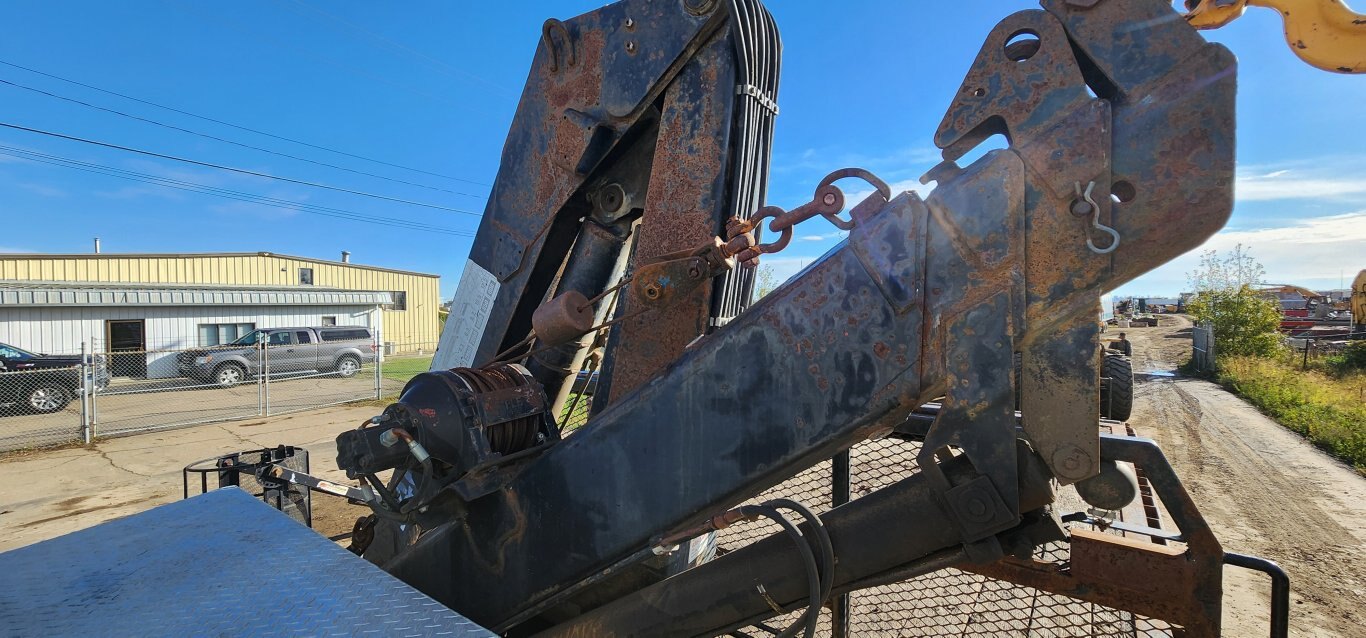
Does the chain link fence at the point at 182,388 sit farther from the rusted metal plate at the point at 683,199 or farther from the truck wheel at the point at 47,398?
the rusted metal plate at the point at 683,199

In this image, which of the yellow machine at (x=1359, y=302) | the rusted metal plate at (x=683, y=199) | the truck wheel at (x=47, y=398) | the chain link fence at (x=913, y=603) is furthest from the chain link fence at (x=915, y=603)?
the yellow machine at (x=1359, y=302)

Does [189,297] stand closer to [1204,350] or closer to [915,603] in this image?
[915,603]

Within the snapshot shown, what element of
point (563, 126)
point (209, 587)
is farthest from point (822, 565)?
point (563, 126)

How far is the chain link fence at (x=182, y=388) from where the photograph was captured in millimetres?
11406

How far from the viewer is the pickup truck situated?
18938 mm

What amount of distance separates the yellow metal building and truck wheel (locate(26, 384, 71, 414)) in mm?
7188

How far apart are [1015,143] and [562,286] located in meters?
1.58

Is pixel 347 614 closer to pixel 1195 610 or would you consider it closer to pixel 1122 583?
pixel 1122 583

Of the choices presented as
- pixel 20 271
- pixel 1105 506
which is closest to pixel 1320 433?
pixel 1105 506

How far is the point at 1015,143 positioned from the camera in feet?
4.23

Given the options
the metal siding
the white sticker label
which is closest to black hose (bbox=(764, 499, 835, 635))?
Answer: the white sticker label

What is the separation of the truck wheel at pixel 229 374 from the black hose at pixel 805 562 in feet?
72.0

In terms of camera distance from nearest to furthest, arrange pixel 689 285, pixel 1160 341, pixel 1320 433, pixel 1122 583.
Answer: pixel 1122 583
pixel 689 285
pixel 1320 433
pixel 1160 341

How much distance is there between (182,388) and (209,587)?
669 inches
